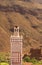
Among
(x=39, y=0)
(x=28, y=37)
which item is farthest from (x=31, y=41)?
(x=39, y=0)

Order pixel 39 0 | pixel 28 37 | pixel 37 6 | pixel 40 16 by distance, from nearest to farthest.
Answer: pixel 28 37 < pixel 40 16 < pixel 37 6 < pixel 39 0

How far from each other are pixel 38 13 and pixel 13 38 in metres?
84.8

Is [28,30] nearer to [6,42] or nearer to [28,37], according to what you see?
[28,37]

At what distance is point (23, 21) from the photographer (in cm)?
10450

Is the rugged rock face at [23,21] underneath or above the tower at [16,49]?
above

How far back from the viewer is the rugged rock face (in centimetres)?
9204

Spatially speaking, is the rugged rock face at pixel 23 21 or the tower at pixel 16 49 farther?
the rugged rock face at pixel 23 21

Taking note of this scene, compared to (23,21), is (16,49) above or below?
below

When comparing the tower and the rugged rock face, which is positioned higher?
the rugged rock face

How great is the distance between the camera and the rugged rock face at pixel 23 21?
92.0m

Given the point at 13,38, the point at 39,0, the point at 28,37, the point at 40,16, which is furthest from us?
the point at 39,0

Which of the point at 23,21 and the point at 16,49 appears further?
the point at 23,21

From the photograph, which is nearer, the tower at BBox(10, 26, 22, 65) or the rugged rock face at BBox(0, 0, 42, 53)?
the tower at BBox(10, 26, 22, 65)

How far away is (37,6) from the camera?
120375 mm
